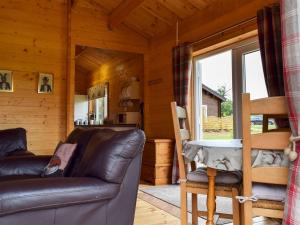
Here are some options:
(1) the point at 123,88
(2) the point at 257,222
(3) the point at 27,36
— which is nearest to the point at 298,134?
(2) the point at 257,222

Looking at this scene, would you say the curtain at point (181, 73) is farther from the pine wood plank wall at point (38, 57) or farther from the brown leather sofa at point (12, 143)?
the brown leather sofa at point (12, 143)

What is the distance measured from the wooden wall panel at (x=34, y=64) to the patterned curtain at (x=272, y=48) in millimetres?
3199

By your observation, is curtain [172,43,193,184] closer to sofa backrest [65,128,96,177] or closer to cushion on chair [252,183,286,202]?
sofa backrest [65,128,96,177]

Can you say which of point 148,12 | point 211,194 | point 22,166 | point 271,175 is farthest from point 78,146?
point 148,12

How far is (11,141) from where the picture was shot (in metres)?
3.36

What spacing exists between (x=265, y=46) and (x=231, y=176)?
1.54 m

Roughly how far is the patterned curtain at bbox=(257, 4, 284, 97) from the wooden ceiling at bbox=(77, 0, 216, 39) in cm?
115

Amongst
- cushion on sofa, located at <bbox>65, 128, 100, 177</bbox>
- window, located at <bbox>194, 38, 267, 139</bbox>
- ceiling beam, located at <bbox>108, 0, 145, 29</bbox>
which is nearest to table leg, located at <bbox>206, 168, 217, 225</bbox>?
cushion on sofa, located at <bbox>65, 128, 100, 177</bbox>

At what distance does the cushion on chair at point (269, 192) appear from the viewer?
1479mm

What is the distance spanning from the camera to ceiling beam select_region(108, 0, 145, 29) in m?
4.27

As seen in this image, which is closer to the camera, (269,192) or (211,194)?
(269,192)

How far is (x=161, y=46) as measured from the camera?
4977 millimetres

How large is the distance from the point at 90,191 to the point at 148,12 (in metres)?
3.65

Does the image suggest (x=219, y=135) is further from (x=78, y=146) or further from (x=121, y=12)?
(x=121, y=12)
